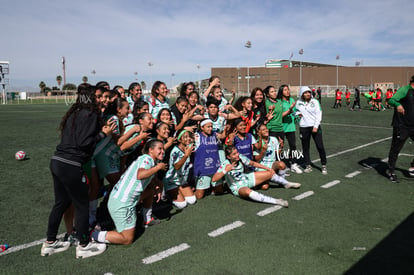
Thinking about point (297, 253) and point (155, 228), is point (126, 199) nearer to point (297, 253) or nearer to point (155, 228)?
point (155, 228)

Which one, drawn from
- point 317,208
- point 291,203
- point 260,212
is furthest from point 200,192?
point 317,208

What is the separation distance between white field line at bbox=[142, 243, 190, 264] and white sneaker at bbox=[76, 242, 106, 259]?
583 mm

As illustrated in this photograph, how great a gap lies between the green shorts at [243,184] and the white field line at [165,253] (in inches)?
71.3

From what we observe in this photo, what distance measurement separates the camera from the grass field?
10.5 ft

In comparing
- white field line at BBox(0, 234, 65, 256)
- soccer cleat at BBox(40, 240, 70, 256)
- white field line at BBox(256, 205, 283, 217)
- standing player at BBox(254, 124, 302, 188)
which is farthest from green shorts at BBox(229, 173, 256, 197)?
white field line at BBox(0, 234, 65, 256)

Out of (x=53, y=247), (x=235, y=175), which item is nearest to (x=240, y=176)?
(x=235, y=175)

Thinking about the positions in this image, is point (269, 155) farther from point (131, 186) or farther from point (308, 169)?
point (131, 186)

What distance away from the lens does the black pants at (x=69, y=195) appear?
321 centimetres

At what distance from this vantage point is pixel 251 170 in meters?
5.95

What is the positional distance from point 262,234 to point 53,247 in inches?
98.9

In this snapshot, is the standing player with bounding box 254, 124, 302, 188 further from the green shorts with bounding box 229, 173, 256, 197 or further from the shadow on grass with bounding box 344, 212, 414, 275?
the shadow on grass with bounding box 344, 212, 414, 275

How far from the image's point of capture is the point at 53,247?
3477 millimetres

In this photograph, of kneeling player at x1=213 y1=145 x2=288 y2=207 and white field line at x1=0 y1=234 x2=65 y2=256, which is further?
kneeling player at x1=213 y1=145 x2=288 y2=207

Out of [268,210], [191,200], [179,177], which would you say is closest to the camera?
[268,210]
